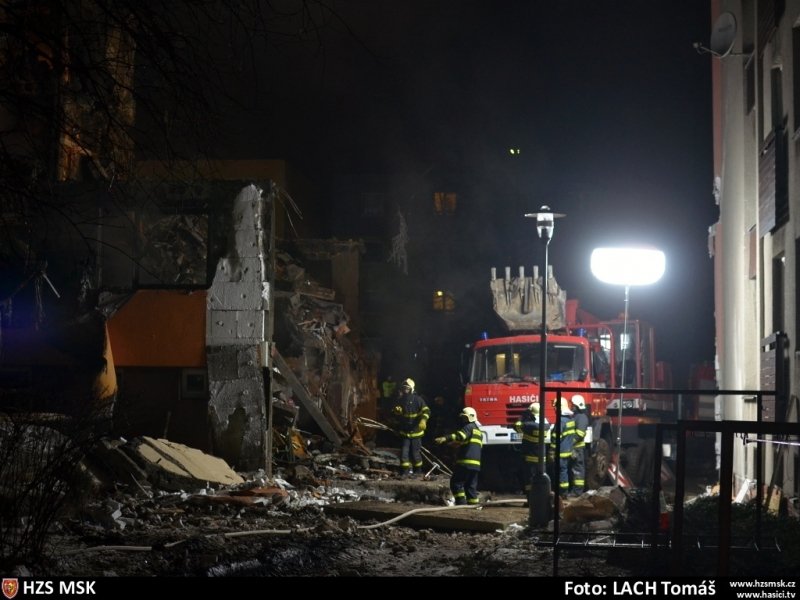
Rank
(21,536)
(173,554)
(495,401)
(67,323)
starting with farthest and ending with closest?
(495,401), (67,323), (173,554), (21,536)

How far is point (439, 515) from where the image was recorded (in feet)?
41.0

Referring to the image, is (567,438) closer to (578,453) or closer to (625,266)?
(578,453)

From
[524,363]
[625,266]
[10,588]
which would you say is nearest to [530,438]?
[524,363]

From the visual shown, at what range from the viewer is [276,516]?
497 inches

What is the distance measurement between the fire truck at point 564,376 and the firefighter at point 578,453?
3.34ft

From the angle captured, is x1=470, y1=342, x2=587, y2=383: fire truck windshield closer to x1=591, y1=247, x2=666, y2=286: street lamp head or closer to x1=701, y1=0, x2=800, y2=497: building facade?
x1=591, y1=247, x2=666, y2=286: street lamp head

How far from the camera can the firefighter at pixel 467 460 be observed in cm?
1399

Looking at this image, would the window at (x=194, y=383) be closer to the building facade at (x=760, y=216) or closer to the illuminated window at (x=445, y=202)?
the building facade at (x=760, y=216)

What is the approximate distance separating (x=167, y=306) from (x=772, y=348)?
10.1 m

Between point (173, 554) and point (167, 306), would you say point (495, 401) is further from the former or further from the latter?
point (173, 554)

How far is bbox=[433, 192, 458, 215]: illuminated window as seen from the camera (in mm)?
42625

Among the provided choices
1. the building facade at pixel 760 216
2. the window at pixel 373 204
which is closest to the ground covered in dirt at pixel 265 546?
the building facade at pixel 760 216

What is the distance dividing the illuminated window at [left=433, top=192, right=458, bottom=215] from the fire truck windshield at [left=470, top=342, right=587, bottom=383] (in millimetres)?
24274

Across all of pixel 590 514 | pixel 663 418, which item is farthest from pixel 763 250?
pixel 663 418
